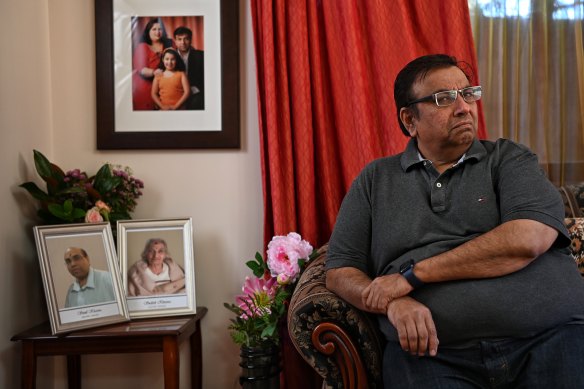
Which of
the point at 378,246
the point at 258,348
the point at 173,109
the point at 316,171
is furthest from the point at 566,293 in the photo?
the point at 173,109

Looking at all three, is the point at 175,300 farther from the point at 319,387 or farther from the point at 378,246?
the point at 378,246

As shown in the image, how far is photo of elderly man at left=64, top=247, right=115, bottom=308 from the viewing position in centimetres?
224

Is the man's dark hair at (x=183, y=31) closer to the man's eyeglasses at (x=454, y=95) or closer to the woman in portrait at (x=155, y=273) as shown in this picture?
the woman in portrait at (x=155, y=273)

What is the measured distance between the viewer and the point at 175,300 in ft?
7.96

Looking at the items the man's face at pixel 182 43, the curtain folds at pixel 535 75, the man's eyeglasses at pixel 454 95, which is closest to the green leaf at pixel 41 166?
the man's face at pixel 182 43

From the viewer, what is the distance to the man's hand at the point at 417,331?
1.51 m

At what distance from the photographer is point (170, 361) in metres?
2.16

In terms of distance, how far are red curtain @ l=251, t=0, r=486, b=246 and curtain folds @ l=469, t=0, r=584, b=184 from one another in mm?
252

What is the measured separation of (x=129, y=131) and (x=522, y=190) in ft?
5.60

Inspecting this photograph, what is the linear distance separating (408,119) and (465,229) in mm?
437

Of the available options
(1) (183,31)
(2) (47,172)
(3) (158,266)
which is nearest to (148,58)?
(1) (183,31)

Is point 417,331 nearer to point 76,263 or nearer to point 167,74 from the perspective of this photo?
point 76,263

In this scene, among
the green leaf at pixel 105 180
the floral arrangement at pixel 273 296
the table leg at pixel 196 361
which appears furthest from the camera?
the table leg at pixel 196 361

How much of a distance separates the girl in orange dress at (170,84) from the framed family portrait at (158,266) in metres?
0.55
